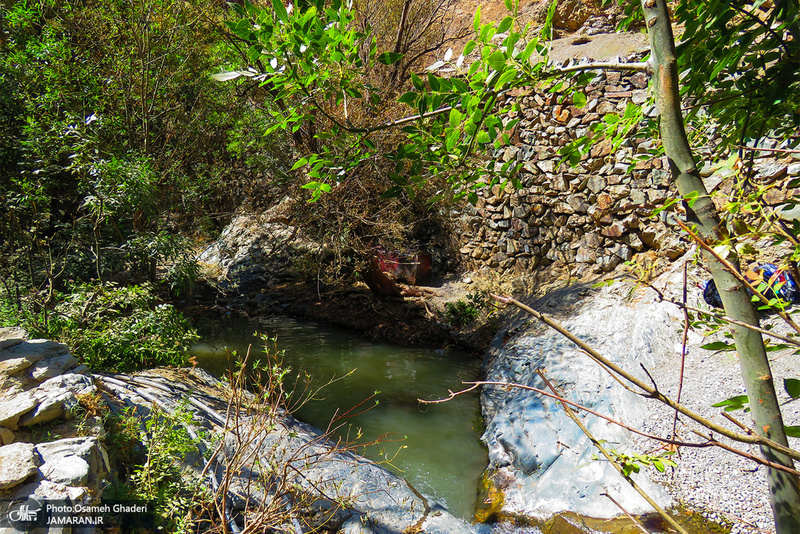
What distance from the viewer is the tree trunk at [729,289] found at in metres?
0.61

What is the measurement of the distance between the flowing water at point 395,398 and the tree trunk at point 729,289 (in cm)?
271

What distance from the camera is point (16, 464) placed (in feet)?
6.40

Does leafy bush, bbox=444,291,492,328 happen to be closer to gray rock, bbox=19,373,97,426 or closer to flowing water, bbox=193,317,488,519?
flowing water, bbox=193,317,488,519

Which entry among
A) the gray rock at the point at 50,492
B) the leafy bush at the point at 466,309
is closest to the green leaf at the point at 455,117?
the gray rock at the point at 50,492

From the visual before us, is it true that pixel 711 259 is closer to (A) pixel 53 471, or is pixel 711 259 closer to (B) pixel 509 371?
(A) pixel 53 471

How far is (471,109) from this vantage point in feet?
2.84

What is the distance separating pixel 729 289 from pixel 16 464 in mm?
2688

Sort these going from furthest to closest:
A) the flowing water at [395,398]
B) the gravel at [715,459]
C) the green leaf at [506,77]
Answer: the flowing water at [395,398], the gravel at [715,459], the green leaf at [506,77]

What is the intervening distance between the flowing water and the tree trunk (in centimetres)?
271

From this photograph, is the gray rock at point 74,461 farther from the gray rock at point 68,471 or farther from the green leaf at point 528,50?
the green leaf at point 528,50

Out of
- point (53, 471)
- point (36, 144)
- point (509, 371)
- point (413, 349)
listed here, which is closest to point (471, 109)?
point (53, 471)

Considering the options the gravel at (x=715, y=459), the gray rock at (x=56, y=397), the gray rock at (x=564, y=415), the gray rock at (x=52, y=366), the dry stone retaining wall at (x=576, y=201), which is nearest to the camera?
Answer: the gray rock at (x=56, y=397)

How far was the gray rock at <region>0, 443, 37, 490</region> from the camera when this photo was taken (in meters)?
1.88

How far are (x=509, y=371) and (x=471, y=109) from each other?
14.3ft
